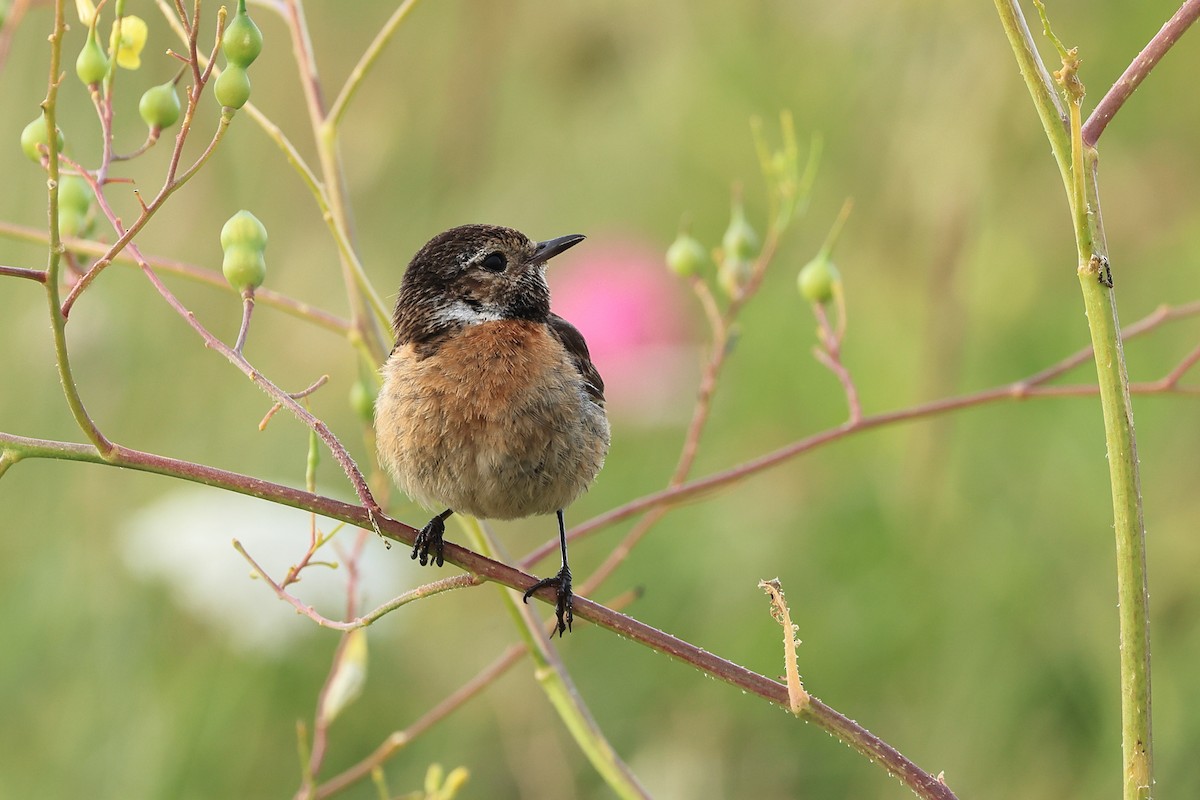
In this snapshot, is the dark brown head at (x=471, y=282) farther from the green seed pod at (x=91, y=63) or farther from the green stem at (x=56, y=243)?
the green stem at (x=56, y=243)

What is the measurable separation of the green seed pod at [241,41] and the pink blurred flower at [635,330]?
345 cm

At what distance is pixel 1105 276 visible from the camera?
5.59 ft

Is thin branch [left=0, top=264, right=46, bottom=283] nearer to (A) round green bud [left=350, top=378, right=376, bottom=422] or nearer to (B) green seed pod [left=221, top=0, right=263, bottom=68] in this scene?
(B) green seed pod [left=221, top=0, right=263, bottom=68]

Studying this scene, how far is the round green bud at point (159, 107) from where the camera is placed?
7.59ft

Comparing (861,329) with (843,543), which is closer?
(843,543)

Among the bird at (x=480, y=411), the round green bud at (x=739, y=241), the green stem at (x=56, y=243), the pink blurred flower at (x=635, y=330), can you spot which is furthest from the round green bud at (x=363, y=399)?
the pink blurred flower at (x=635, y=330)

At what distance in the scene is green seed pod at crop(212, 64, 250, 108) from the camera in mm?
1999

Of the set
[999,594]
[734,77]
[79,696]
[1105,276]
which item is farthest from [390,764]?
[1105,276]

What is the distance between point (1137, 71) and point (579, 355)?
75.1 inches

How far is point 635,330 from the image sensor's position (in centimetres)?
559

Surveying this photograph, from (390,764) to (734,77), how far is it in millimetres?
3419

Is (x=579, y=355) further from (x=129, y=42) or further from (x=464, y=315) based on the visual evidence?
(x=129, y=42)

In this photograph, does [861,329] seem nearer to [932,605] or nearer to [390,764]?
[932,605]

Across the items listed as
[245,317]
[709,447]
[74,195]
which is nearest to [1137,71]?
[245,317]
